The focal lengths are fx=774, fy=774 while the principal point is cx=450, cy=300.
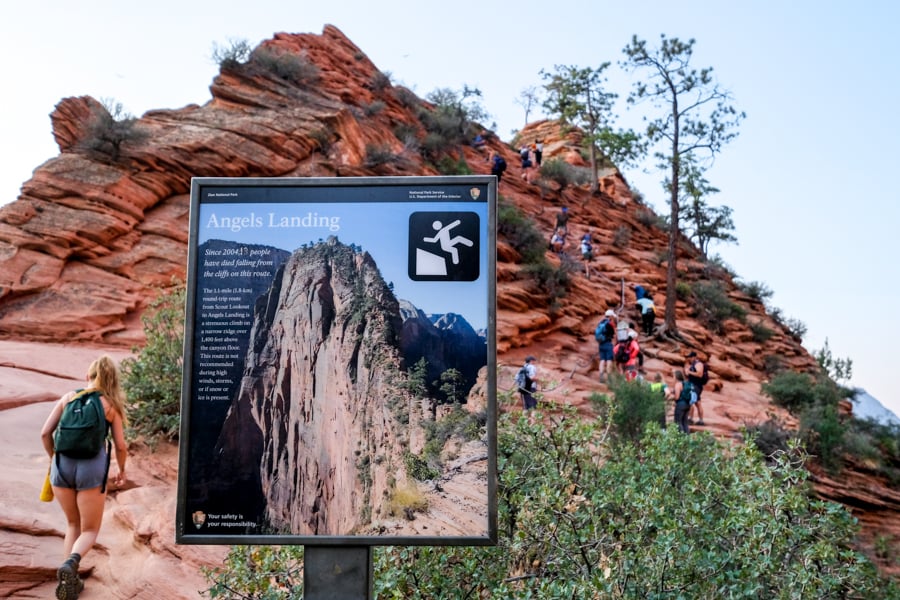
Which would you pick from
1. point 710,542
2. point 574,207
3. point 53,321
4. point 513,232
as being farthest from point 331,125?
point 710,542

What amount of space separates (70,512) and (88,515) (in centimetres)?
16

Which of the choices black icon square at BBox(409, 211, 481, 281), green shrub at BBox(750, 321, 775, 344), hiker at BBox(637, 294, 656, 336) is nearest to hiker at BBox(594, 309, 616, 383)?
hiker at BBox(637, 294, 656, 336)

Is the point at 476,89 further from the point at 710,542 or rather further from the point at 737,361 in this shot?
the point at 710,542

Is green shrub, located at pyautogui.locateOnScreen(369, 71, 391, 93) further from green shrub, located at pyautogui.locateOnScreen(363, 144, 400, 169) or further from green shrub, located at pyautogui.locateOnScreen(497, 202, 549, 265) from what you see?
green shrub, located at pyautogui.locateOnScreen(497, 202, 549, 265)

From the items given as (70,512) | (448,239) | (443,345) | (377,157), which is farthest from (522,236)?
(443,345)

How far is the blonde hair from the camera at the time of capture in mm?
5273

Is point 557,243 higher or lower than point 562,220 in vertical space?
lower

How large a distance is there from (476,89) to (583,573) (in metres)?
29.7

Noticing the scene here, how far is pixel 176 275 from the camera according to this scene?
15359mm

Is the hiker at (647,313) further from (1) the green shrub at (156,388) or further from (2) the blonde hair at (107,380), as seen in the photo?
(2) the blonde hair at (107,380)

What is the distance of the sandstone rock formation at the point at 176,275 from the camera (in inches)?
257

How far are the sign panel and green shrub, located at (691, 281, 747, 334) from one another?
72.9 feet

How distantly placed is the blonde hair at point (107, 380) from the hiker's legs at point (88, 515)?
58 cm

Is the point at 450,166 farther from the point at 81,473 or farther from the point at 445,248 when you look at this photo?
the point at 445,248
